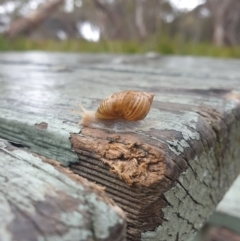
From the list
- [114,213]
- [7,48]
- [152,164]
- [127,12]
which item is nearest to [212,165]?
[152,164]

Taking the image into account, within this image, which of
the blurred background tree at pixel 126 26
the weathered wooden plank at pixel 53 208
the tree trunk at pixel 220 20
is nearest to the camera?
the weathered wooden plank at pixel 53 208

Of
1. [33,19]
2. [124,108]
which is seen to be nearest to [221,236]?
[124,108]

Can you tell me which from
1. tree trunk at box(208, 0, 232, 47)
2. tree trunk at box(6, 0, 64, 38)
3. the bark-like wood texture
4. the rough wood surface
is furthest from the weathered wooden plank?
tree trunk at box(208, 0, 232, 47)

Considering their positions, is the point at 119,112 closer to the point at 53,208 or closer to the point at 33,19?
the point at 53,208

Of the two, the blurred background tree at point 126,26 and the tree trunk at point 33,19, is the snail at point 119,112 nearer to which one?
the blurred background tree at point 126,26

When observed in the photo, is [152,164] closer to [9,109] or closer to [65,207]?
[65,207]

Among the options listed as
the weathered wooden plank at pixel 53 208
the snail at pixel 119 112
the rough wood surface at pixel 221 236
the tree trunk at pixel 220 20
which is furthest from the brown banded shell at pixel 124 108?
the tree trunk at pixel 220 20

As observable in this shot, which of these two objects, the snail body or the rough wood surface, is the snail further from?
the rough wood surface
